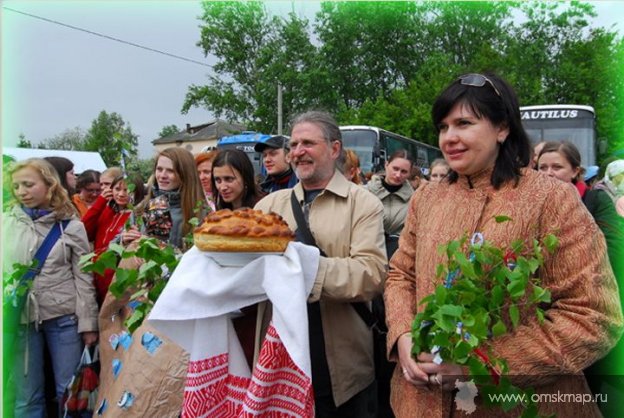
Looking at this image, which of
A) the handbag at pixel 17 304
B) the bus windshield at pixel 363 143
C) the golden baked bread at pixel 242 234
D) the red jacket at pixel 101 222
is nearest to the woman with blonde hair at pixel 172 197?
the handbag at pixel 17 304

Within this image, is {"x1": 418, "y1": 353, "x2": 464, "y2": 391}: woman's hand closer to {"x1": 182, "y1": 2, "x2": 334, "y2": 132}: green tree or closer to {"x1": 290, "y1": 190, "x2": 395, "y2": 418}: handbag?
{"x1": 290, "y1": 190, "x2": 395, "y2": 418}: handbag

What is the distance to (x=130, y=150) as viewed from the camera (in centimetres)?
266

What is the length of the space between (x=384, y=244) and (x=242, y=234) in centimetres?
82

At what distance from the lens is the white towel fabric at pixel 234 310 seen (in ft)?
5.81

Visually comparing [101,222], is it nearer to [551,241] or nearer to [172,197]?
[172,197]

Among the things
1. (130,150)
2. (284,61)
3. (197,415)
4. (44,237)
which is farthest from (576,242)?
(284,61)

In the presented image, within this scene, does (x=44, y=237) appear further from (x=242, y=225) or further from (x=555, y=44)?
(x=555, y=44)

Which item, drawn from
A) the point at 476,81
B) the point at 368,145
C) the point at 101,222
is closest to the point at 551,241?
the point at 476,81

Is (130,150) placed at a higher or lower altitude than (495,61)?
lower

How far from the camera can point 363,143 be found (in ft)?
53.5

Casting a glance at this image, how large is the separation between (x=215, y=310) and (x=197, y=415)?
387mm

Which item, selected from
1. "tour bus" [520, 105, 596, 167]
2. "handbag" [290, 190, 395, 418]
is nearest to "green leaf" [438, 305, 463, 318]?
"handbag" [290, 190, 395, 418]

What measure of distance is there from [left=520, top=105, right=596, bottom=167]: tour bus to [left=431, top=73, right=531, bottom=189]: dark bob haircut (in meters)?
10.9

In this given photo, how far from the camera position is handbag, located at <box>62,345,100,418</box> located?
3.18m
